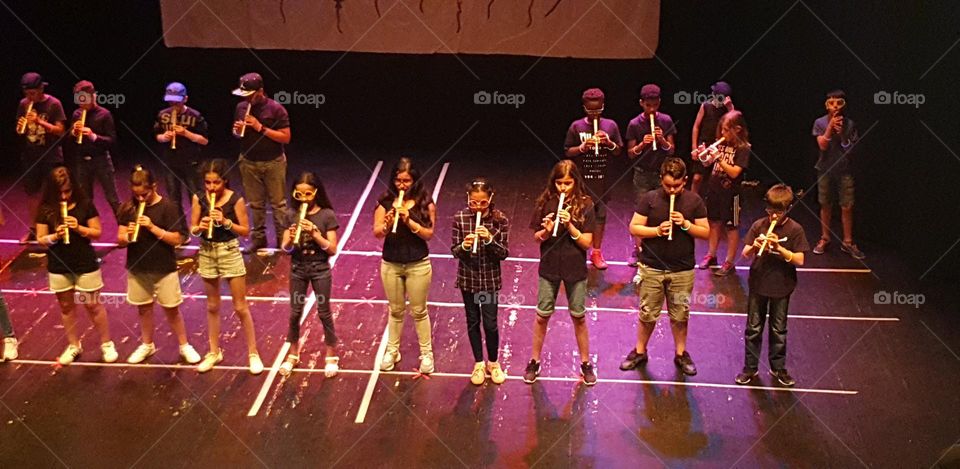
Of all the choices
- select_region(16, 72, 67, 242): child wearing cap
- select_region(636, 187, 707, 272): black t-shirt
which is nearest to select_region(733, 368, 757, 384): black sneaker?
select_region(636, 187, 707, 272): black t-shirt

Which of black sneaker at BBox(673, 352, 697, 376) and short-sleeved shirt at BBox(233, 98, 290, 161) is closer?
black sneaker at BBox(673, 352, 697, 376)

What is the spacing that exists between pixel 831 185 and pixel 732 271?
1.17 m

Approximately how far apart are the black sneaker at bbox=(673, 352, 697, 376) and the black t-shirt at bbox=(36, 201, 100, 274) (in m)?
3.92

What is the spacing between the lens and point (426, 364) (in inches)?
261

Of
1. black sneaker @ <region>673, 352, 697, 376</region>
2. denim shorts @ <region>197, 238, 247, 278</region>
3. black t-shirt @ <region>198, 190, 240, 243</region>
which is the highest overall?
black t-shirt @ <region>198, 190, 240, 243</region>

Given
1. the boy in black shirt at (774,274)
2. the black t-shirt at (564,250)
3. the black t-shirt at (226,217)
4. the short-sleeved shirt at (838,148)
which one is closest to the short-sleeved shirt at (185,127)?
the black t-shirt at (226,217)

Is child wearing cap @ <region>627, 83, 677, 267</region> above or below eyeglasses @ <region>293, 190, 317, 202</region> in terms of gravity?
above

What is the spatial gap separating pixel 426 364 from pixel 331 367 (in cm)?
63

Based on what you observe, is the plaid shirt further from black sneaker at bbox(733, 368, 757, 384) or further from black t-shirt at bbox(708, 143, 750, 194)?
black t-shirt at bbox(708, 143, 750, 194)

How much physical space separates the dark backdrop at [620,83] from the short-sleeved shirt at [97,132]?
8.66 feet

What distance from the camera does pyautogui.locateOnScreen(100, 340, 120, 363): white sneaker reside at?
6.77 meters

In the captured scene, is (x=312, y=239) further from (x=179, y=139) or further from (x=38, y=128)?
(x=38, y=128)

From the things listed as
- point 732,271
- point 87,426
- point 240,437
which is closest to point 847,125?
point 732,271

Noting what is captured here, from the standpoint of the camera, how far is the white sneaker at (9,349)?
680cm
